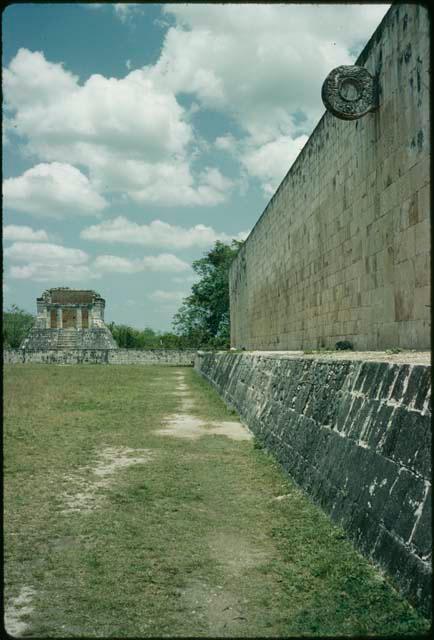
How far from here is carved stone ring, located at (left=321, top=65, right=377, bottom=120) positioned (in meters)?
7.90

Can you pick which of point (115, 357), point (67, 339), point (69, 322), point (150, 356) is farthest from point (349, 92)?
point (69, 322)

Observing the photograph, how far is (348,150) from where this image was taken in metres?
9.38

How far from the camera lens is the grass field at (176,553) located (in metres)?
3.07

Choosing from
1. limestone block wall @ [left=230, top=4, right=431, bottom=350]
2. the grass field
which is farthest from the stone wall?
the grass field

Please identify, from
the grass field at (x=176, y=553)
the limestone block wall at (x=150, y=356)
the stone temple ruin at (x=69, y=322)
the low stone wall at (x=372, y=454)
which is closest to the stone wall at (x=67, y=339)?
the stone temple ruin at (x=69, y=322)

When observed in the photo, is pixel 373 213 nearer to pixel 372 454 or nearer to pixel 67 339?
pixel 372 454

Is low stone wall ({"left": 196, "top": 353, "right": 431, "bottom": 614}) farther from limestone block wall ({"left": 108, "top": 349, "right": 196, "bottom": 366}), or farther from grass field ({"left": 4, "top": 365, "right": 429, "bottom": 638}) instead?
limestone block wall ({"left": 108, "top": 349, "right": 196, "bottom": 366})

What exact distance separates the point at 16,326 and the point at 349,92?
9967 centimetres

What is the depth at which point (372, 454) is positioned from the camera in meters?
3.96

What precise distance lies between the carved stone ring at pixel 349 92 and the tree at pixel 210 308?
4767 cm

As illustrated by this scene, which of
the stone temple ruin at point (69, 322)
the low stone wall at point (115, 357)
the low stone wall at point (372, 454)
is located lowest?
the low stone wall at point (115, 357)

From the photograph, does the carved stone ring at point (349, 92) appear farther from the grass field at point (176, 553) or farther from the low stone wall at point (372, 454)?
the grass field at point (176, 553)

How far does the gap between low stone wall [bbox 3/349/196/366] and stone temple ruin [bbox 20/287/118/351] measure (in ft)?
30.2

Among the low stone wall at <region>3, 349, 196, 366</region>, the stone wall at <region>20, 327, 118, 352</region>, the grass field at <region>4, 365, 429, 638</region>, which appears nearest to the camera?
the grass field at <region>4, 365, 429, 638</region>
